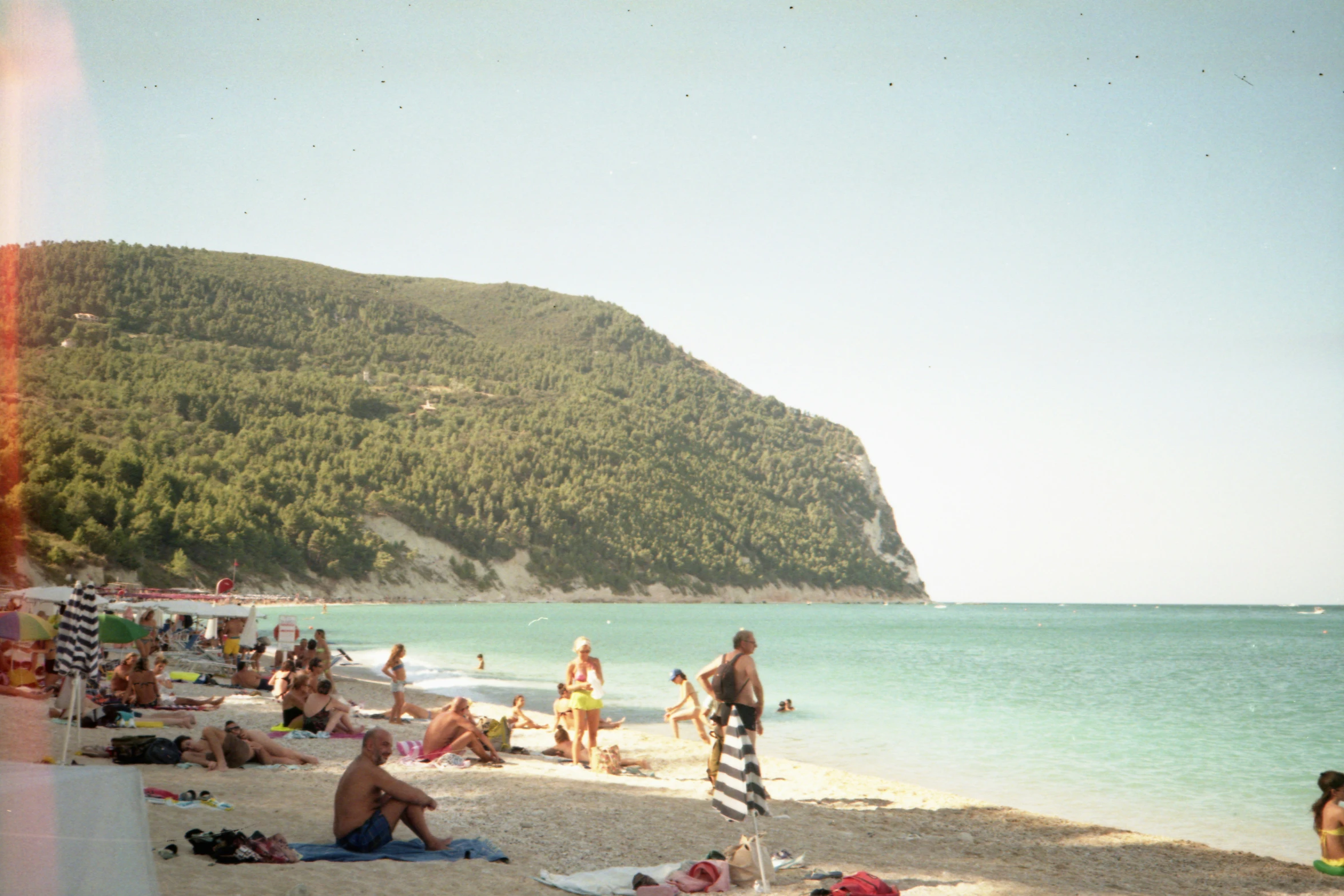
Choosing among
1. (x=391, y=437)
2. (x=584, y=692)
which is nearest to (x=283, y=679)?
(x=584, y=692)

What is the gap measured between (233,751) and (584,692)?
371 cm

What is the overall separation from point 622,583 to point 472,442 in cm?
2428

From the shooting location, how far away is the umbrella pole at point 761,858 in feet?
20.8

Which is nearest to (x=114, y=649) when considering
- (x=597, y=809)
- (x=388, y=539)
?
(x=597, y=809)

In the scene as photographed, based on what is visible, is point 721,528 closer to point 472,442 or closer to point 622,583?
point 622,583

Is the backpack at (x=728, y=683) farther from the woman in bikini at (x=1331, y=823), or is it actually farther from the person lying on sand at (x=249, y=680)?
the person lying on sand at (x=249, y=680)

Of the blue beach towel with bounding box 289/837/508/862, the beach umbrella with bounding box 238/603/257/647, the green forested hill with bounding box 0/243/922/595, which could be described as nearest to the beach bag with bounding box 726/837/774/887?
the blue beach towel with bounding box 289/837/508/862

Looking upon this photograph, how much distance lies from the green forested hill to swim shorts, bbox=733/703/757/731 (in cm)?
6400

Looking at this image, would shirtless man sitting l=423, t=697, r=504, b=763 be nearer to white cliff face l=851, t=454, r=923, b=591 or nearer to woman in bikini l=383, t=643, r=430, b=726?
woman in bikini l=383, t=643, r=430, b=726

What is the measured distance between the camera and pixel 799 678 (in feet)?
114

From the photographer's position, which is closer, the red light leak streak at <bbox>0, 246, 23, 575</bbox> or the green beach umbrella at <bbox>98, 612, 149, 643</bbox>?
the green beach umbrella at <bbox>98, 612, 149, 643</bbox>

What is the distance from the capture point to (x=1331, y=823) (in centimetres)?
834

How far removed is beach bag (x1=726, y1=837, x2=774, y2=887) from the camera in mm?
6668

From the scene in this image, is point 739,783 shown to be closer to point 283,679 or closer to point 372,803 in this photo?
point 372,803
